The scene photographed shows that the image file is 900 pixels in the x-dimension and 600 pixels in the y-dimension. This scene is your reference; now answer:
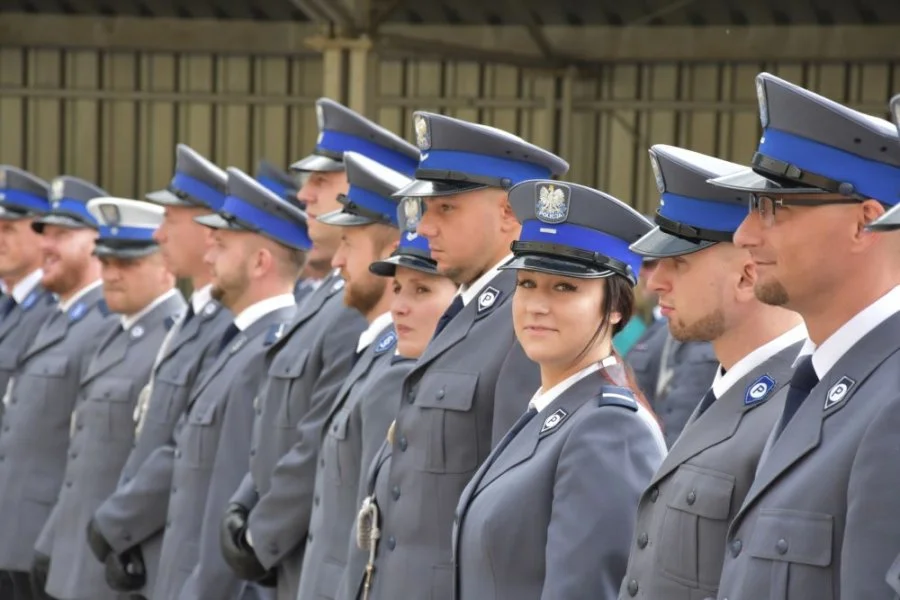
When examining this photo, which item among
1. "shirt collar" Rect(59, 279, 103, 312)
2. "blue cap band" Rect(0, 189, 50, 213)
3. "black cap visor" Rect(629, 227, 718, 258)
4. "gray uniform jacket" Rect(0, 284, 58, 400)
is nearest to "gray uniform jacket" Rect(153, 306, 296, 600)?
"shirt collar" Rect(59, 279, 103, 312)

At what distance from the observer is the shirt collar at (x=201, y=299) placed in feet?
18.5

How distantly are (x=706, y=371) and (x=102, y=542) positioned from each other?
247 cm

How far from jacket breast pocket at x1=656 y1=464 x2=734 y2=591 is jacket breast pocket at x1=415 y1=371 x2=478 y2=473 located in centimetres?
91

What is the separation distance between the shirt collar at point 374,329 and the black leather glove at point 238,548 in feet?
1.99

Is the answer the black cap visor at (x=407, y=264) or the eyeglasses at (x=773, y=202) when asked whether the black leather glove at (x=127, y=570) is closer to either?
the black cap visor at (x=407, y=264)

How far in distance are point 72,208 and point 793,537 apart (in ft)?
16.8

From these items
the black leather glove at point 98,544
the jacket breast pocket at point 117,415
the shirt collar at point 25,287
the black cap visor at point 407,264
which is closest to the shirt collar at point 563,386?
the black cap visor at point 407,264

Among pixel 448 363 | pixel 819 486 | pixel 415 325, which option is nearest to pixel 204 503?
pixel 415 325

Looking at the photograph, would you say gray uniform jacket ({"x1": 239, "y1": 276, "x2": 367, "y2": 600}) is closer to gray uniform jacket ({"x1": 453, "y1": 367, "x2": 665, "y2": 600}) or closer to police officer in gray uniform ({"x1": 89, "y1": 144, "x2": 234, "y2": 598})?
police officer in gray uniform ({"x1": 89, "y1": 144, "x2": 234, "y2": 598})

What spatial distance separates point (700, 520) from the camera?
2.73 metres

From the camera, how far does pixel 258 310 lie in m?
5.35

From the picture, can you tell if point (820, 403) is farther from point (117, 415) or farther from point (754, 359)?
point (117, 415)

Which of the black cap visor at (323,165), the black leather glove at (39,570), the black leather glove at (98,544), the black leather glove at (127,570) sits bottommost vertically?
the black leather glove at (39,570)

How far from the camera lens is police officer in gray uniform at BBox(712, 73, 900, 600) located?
226 cm
